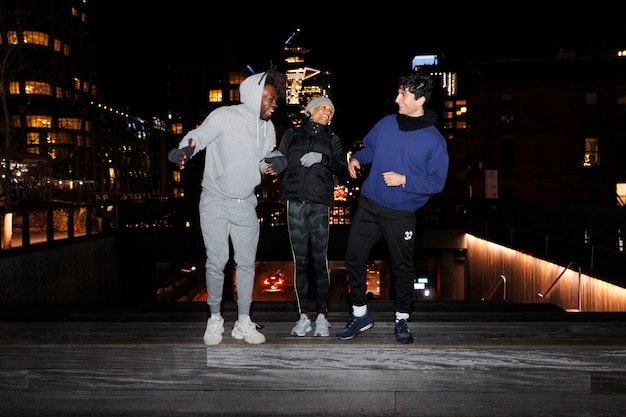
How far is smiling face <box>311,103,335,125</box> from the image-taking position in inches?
Answer: 163

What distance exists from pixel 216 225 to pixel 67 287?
1008 centimetres

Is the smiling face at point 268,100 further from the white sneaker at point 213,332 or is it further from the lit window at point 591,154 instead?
the lit window at point 591,154

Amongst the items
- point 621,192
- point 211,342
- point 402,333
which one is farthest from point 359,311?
point 621,192

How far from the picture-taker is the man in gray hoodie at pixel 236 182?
385cm

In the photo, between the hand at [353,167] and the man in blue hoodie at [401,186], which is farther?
the hand at [353,167]

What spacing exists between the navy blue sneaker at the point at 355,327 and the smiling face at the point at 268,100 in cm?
178

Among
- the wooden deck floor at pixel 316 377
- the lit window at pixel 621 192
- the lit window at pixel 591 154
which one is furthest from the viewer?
the lit window at pixel 591 154

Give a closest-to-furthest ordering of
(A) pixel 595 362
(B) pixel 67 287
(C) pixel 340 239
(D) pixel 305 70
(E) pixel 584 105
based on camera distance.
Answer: (A) pixel 595 362 < (B) pixel 67 287 < (C) pixel 340 239 < (E) pixel 584 105 < (D) pixel 305 70

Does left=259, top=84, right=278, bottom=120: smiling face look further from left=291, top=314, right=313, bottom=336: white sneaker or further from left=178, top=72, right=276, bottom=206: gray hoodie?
left=291, top=314, right=313, bottom=336: white sneaker

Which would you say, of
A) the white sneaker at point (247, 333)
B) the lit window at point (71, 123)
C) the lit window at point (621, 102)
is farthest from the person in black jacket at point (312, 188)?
the lit window at point (71, 123)

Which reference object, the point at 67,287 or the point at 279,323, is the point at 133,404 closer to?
the point at 279,323

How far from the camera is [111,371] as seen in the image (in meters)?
3.46

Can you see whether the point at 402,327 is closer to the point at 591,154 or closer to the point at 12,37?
the point at 12,37

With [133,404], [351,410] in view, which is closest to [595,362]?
[351,410]
